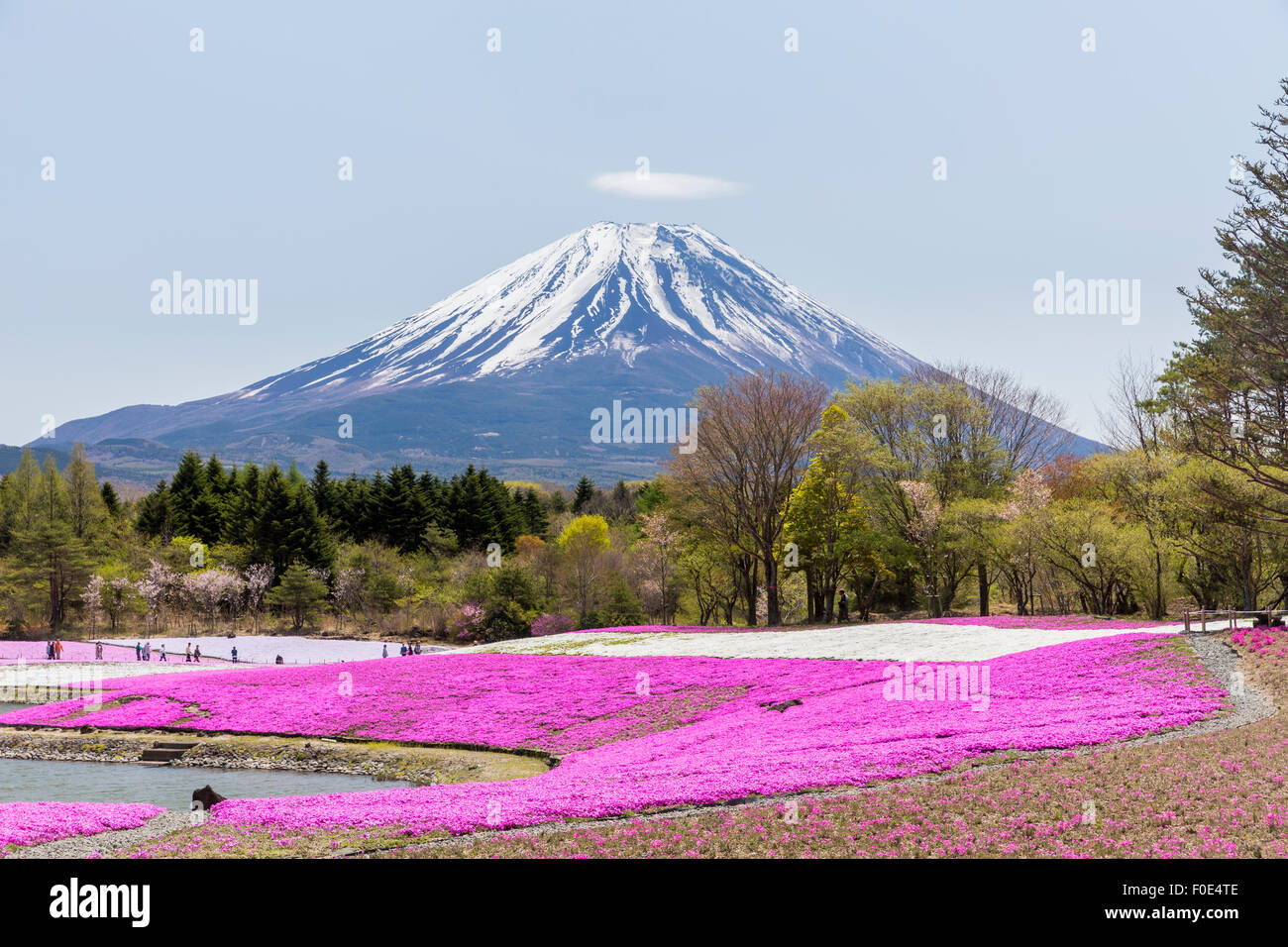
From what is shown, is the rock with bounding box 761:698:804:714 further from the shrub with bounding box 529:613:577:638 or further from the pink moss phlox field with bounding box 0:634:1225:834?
the shrub with bounding box 529:613:577:638

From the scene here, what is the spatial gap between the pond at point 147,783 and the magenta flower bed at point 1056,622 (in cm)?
2527

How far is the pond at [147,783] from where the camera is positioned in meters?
23.2

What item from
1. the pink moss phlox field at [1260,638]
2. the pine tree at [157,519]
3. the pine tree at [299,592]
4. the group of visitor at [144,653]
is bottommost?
the group of visitor at [144,653]

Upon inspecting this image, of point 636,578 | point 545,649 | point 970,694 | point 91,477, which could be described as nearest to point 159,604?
point 91,477

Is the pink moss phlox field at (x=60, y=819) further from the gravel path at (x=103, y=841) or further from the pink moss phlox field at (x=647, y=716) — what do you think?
the pink moss phlox field at (x=647, y=716)

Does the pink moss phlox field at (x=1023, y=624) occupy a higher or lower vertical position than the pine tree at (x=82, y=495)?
lower

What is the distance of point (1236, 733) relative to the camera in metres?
16.8

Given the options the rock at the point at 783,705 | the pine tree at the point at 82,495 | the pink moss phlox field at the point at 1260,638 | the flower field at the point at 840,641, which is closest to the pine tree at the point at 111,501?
the pine tree at the point at 82,495

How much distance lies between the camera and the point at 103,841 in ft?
47.5

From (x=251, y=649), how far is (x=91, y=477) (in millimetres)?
33044

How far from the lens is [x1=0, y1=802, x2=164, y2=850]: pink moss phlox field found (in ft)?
46.7

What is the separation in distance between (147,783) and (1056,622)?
32310 millimetres

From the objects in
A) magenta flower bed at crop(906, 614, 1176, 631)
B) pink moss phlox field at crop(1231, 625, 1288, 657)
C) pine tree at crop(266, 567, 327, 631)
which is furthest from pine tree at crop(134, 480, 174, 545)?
pink moss phlox field at crop(1231, 625, 1288, 657)

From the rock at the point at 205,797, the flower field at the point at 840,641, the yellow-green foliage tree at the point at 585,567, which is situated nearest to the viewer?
the rock at the point at 205,797
